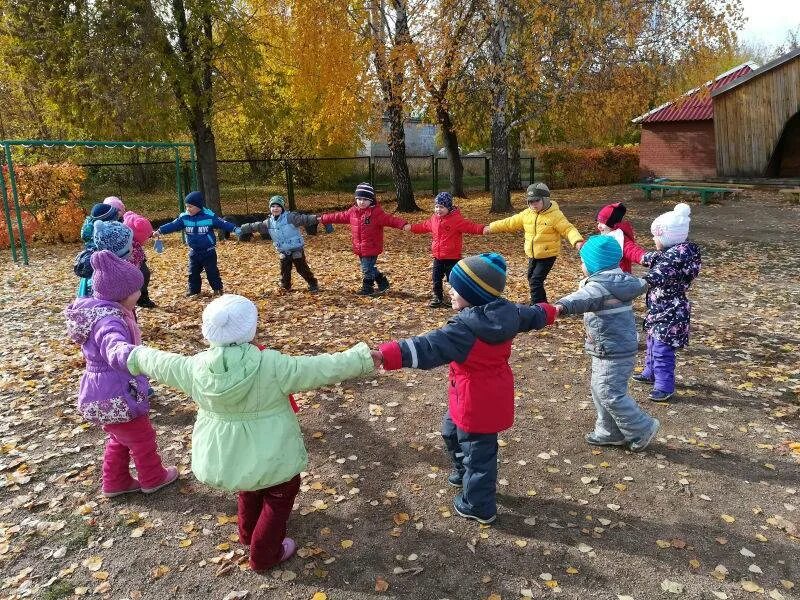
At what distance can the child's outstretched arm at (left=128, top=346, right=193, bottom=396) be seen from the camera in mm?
3279

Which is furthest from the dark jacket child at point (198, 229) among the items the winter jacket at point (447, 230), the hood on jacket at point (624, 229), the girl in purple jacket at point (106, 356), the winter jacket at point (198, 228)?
the hood on jacket at point (624, 229)

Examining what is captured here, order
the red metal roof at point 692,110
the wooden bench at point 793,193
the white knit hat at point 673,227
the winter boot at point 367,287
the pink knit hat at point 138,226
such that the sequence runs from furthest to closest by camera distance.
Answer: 1. the red metal roof at point 692,110
2. the wooden bench at point 793,193
3. the winter boot at point 367,287
4. the pink knit hat at point 138,226
5. the white knit hat at point 673,227

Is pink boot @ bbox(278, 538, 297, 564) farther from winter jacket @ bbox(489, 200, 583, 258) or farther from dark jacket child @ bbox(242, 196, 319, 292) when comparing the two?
dark jacket child @ bbox(242, 196, 319, 292)

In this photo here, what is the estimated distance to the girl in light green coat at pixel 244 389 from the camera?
315 cm

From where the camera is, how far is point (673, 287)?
5.71m

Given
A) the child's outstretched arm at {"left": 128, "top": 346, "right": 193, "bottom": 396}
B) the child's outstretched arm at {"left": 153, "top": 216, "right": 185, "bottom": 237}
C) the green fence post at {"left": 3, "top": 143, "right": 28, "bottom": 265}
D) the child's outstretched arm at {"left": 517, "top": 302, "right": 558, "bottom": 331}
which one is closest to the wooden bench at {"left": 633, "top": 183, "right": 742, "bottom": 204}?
the child's outstretched arm at {"left": 153, "top": 216, "right": 185, "bottom": 237}

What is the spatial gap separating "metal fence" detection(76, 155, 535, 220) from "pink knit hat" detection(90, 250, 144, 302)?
1745 cm

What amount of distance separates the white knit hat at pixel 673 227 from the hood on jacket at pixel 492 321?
268cm

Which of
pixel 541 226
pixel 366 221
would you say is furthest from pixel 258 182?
pixel 541 226

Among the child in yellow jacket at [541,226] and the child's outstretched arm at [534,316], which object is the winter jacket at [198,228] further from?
the child's outstretched arm at [534,316]

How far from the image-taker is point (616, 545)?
12.5 feet

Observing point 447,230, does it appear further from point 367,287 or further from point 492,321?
point 492,321

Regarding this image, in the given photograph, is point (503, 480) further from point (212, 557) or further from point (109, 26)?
point (109, 26)

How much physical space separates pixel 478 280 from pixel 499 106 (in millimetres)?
15961
